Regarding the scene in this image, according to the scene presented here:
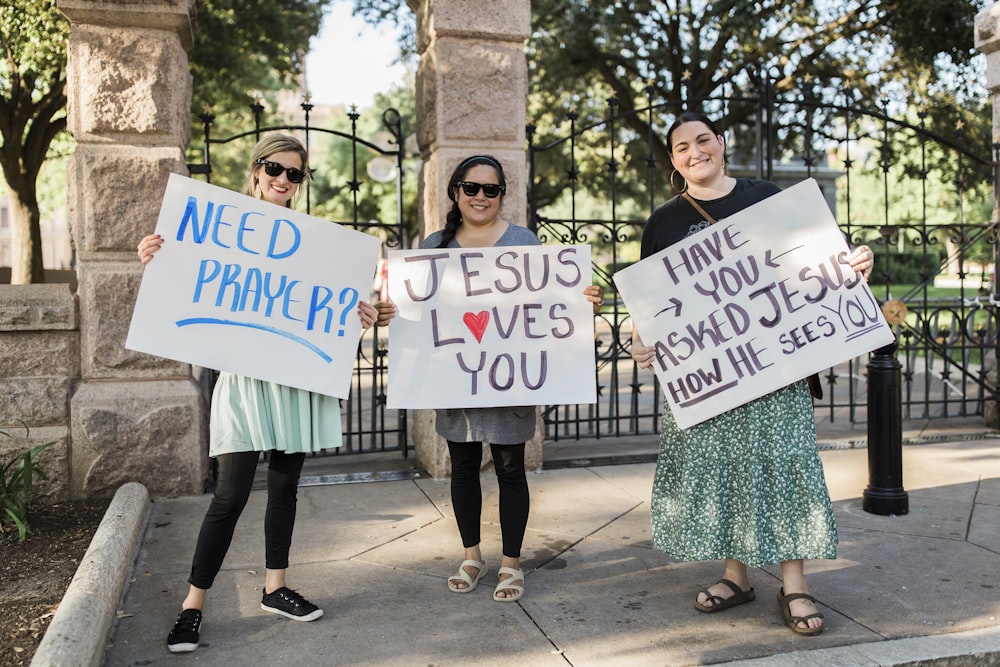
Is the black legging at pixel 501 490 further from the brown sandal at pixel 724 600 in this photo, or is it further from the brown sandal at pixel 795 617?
the brown sandal at pixel 795 617

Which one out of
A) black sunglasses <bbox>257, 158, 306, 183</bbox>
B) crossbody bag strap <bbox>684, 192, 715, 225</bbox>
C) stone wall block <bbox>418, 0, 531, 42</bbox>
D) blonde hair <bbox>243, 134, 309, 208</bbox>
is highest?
stone wall block <bbox>418, 0, 531, 42</bbox>

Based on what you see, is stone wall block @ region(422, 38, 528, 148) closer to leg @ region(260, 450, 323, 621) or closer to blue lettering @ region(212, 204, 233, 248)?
blue lettering @ region(212, 204, 233, 248)

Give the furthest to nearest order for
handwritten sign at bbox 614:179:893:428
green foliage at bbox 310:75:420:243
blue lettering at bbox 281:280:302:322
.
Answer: green foliage at bbox 310:75:420:243 < blue lettering at bbox 281:280:302:322 < handwritten sign at bbox 614:179:893:428

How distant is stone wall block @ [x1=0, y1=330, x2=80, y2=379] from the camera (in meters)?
5.07

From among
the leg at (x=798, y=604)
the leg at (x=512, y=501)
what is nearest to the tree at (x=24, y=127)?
the leg at (x=512, y=501)

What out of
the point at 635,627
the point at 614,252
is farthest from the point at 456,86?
the point at 635,627

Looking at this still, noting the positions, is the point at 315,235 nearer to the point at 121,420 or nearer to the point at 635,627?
the point at 635,627

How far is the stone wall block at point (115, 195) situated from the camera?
16.6ft

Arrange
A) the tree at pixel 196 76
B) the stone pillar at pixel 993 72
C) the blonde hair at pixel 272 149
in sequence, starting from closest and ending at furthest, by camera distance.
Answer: the blonde hair at pixel 272 149
the stone pillar at pixel 993 72
the tree at pixel 196 76

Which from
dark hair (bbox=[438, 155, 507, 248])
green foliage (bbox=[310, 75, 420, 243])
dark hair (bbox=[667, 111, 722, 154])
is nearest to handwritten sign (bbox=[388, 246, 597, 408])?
dark hair (bbox=[438, 155, 507, 248])

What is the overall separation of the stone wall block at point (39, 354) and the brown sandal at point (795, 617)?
13.4 ft

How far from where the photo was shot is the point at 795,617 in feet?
10.8

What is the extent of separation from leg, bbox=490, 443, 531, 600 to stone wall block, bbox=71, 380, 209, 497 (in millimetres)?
2366

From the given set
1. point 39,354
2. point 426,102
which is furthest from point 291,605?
point 426,102
